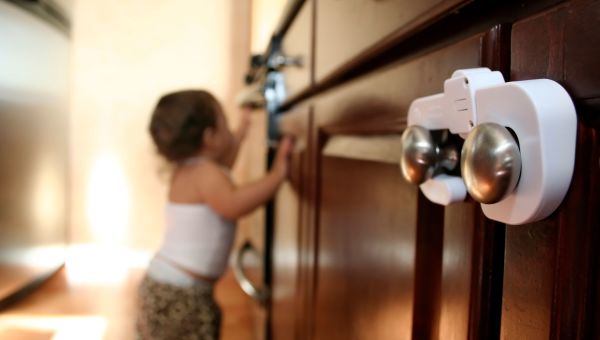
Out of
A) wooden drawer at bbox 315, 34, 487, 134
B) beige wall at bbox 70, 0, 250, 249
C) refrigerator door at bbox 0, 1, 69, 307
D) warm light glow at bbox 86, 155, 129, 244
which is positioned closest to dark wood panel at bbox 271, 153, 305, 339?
wooden drawer at bbox 315, 34, 487, 134

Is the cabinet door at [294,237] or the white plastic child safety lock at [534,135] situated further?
the cabinet door at [294,237]

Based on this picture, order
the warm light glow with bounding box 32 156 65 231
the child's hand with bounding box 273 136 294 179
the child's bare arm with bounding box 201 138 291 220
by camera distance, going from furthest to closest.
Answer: the warm light glow with bounding box 32 156 65 231 < the child's bare arm with bounding box 201 138 291 220 < the child's hand with bounding box 273 136 294 179

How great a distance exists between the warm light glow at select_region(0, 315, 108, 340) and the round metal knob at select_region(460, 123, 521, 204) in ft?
3.45

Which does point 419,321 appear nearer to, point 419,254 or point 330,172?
point 419,254

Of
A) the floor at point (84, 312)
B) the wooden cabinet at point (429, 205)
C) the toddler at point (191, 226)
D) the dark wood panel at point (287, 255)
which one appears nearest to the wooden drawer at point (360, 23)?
the wooden cabinet at point (429, 205)

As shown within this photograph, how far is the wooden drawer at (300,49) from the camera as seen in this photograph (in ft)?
1.98

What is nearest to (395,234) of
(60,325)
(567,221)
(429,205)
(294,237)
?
(429,205)

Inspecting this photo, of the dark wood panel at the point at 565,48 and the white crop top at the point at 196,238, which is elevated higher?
the dark wood panel at the point at 565,48

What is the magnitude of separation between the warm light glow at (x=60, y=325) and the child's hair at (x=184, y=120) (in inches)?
19.7

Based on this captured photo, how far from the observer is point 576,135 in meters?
0.15

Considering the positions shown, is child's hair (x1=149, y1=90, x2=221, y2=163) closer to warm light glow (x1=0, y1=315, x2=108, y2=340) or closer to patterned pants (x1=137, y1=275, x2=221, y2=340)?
Result: patterned pants (x1=137, y1=275, x2=221, y2=340)

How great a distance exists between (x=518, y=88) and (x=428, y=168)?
70 millimetres

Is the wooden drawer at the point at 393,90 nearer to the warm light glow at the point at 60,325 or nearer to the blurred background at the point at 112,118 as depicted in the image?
the warm light glow at the point at 60,325

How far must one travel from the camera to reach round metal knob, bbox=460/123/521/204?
153mm
